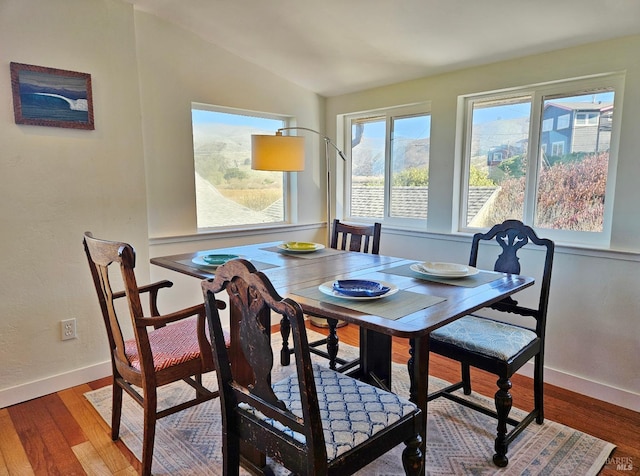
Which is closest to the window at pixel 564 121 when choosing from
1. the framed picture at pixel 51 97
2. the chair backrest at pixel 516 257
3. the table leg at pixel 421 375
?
the chair backrest at pixel 516 257

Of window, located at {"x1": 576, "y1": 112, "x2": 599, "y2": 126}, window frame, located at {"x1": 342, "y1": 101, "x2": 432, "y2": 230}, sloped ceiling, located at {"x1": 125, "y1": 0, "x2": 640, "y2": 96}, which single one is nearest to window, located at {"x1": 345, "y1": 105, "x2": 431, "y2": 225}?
window frame, located at {"x1": 342, "y1": 101, "x2": 432, "y2": 230}

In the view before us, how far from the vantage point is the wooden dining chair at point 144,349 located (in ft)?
5.25

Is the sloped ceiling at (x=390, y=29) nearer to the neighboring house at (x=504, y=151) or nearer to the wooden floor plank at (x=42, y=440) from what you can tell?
the neighboring house at (x=504, y=151)

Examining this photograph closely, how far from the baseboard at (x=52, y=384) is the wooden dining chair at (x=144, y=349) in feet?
2.39

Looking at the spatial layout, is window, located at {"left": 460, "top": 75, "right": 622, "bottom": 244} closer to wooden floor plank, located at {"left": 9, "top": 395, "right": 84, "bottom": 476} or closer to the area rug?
the area rug

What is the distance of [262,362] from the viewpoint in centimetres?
114

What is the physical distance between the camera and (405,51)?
2.72 m

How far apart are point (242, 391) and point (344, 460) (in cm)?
37

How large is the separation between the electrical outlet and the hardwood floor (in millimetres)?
312

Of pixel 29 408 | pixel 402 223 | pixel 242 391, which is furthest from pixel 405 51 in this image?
pixel 29 408

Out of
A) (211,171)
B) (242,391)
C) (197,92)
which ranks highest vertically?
(197,92)

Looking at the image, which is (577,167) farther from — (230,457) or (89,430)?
(89,430)

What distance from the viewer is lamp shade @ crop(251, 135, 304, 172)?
2.48m

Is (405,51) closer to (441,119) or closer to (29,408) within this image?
(441,119)
